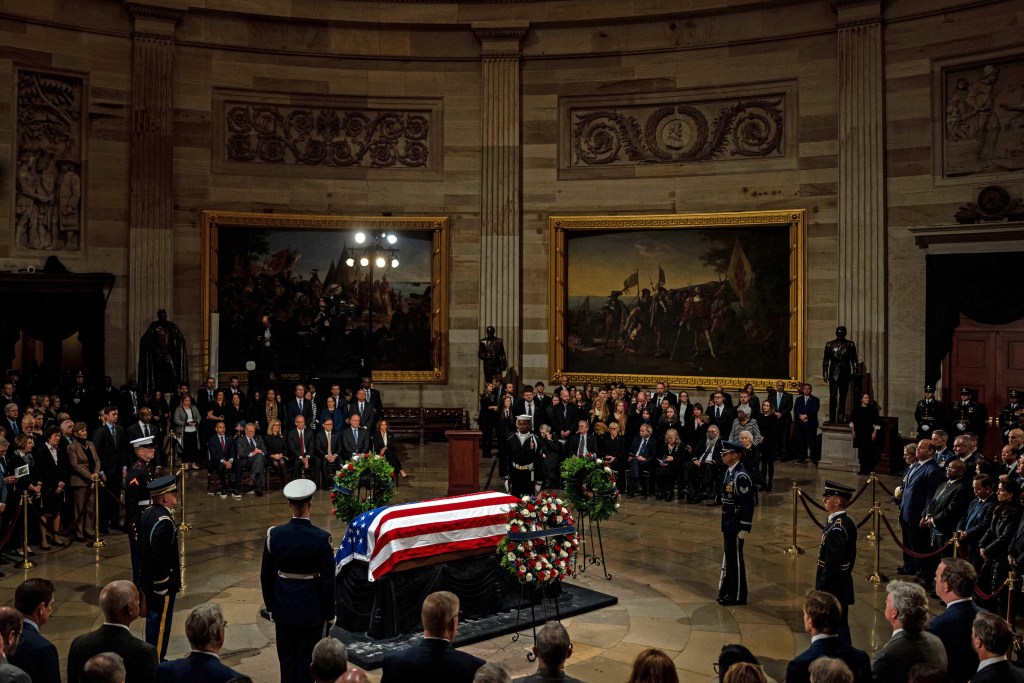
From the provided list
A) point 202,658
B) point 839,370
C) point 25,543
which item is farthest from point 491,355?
point 202,658

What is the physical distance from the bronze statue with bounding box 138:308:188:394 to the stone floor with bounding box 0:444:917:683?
517 centimetres

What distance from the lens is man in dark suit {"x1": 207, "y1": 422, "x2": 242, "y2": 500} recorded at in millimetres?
16141

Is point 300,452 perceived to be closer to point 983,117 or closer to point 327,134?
point 327,134

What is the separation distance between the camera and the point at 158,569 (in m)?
8.07

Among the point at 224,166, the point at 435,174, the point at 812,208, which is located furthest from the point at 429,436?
the point at 812,208

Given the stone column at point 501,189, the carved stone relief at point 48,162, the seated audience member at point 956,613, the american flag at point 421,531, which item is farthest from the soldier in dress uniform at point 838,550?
the carved stone relief at point 48,162

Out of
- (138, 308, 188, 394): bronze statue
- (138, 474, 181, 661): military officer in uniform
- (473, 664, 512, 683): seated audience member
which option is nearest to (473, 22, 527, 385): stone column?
(138, 308, 188, 394): bronze statue

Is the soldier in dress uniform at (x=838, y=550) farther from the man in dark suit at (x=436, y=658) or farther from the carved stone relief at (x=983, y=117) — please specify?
the carved stone relief at (x=983, y=117)

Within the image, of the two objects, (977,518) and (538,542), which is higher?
(977,518)

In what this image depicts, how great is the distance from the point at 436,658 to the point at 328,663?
24.9 inches

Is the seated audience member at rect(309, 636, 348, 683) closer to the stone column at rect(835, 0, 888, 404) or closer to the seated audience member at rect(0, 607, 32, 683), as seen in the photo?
the seated audience member at rect(0, 607, 32, 683)

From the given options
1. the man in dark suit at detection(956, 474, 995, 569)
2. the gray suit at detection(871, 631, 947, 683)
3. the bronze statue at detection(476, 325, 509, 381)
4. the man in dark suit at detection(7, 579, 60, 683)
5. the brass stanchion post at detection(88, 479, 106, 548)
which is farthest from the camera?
the bronze statue at detection(476, 325, 509, 381)

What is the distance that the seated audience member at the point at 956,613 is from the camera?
19.8 ft

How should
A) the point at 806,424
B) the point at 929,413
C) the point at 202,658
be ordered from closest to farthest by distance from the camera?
the point at 202,658 < the point at 929,413 < the point at 806,424
